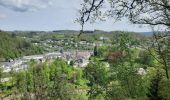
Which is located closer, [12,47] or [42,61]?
[42,61]

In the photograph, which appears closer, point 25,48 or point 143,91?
point 143,91

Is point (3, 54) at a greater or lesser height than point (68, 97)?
lesser

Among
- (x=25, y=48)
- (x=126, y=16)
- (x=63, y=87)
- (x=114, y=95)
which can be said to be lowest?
(x=25, y=48)

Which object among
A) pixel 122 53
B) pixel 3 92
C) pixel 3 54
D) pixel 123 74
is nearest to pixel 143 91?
pixel 123 74

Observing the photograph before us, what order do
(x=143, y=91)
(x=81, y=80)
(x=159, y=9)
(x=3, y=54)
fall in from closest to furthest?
(x=159, y=9) → (x=143, y=91) → (x=81, y=80) → (x=3, y=54)

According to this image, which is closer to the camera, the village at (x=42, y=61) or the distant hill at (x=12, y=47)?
the village at (x=42, y=61)

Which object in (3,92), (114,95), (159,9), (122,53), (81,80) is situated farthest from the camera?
(81,80)

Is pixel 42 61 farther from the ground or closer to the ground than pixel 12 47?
closer to the ground

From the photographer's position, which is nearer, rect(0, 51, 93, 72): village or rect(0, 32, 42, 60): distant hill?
rect(0, 51, 93, 72): village

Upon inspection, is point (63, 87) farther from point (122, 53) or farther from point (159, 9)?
point (159, 9)

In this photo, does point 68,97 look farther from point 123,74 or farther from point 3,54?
point 3,54

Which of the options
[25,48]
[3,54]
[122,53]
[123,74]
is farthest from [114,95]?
[25,48]
